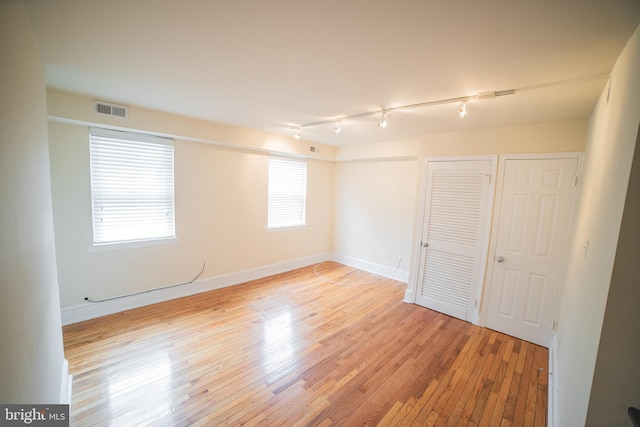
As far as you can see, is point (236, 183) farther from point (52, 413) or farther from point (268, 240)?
point (52, 413)

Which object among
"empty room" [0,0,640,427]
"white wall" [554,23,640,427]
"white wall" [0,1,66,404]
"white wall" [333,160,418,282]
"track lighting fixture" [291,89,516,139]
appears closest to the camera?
"white wall" [0,1,66,404]

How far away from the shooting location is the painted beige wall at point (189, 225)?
279cm

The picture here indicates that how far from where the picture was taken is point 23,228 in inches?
43.9

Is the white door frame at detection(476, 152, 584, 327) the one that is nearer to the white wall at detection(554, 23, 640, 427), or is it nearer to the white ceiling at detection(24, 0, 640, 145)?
the white ceiling at detection(24, 0, 640, 145)

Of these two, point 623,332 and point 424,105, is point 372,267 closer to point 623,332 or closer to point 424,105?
point 424,105

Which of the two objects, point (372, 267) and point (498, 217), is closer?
point (498, 217)

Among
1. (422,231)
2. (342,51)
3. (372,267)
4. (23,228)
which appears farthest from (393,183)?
(23,228)

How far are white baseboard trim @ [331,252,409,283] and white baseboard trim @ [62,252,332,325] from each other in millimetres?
964

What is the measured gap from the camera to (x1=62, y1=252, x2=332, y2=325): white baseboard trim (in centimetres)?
290

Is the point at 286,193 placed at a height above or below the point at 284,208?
above

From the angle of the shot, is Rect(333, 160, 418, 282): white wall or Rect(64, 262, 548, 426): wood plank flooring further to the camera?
Rect(333, 160, 418, 282): white wall

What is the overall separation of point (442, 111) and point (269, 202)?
127 inches

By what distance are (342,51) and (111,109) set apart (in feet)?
9.29

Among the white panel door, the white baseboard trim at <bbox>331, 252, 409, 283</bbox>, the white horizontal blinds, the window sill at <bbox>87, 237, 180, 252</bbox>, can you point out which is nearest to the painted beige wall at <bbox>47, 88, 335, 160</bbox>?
the white horizontal blinds
